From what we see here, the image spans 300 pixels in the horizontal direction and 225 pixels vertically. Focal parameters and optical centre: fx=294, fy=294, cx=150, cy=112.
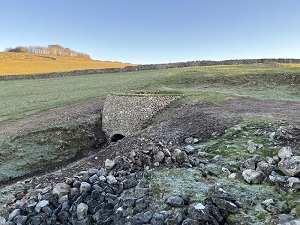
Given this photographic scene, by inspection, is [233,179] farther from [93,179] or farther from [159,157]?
[93,179]

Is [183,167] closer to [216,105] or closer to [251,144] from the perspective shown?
[251,144]

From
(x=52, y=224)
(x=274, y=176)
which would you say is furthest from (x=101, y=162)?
(x=274, y=176)

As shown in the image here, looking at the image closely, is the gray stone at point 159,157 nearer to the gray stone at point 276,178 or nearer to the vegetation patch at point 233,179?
the vegetation patch at point 233,179

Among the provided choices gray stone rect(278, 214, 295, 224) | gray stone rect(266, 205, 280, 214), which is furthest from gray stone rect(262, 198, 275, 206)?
gray stone rect(278, 214, 295, 224)

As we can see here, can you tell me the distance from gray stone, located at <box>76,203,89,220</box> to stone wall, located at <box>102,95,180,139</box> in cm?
1064

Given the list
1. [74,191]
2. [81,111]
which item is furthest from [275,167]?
[81,111]

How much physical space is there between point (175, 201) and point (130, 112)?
12.7 m

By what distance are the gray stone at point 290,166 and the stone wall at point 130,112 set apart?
36.9 ft

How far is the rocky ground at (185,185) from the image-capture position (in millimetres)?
6598

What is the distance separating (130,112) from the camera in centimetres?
1933

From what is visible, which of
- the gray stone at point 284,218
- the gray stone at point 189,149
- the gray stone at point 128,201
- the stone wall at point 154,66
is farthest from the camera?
the stone wall at point 154,66

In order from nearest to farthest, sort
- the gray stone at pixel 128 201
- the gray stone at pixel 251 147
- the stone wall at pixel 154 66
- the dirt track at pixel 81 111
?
the gray stone at pixel 128 201 < the gray stone at pixel 251 147 < the dirt track at pixel 81 111 < the stone wall at pixel 154 66

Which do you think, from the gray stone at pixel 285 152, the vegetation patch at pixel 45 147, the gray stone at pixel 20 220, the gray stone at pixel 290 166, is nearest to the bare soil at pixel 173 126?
the vegetation patch at pixel 45 147

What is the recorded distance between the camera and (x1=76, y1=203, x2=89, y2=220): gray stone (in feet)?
24.9
